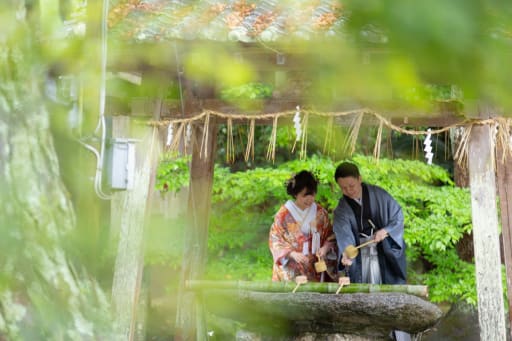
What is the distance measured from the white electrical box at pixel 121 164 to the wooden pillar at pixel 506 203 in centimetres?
329

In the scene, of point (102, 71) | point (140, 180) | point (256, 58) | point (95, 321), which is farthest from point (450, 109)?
point (95, 321)

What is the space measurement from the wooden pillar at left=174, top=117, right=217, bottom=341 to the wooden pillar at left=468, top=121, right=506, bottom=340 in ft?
8.81

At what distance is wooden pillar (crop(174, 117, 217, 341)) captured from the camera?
7336mm

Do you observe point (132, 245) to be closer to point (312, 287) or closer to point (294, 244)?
point (312, 287)

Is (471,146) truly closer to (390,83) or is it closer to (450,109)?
(450,109)

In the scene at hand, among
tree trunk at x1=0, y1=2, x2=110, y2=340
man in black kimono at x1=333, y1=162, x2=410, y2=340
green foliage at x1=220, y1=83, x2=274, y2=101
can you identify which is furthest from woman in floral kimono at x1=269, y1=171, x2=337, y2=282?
tree trunk at x1=0, y1=2, x2=110, y2=340

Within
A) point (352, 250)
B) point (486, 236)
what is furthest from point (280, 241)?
point (486, 236)

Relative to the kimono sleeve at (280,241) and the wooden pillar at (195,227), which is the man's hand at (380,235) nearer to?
the kimono sleeve at (280,241)

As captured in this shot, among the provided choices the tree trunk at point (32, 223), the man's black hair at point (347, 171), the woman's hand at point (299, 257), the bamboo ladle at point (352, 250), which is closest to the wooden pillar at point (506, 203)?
the bamboo ladle at point (352, 250)

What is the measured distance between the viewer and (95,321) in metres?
1.83

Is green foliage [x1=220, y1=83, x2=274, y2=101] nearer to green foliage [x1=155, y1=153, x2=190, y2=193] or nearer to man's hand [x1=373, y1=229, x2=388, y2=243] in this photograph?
green foliage [x1=155, y1=153, x2=190, y2=193]

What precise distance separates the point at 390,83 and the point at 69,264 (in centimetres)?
107

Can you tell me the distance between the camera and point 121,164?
532 centimetres

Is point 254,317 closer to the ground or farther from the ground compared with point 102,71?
closer to the ground
